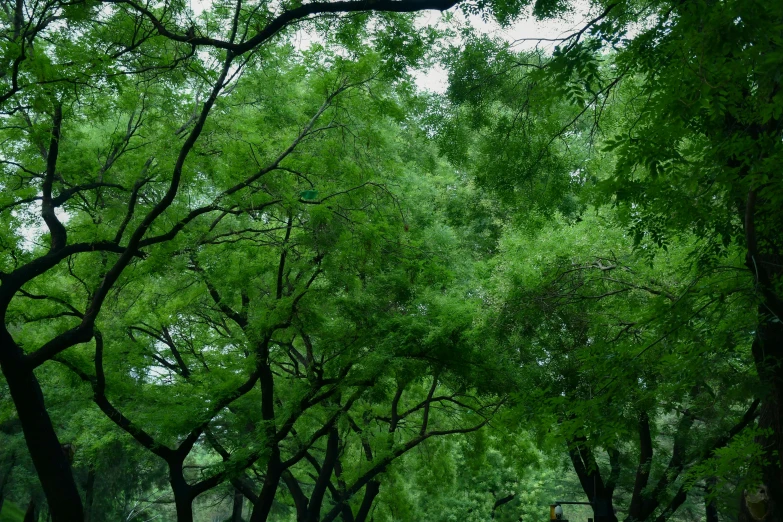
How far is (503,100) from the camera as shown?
8.17 meters

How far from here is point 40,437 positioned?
884 cm

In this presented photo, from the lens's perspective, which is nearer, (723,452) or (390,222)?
(723,452)

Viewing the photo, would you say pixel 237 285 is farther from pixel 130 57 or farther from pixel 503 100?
pixel 503 100

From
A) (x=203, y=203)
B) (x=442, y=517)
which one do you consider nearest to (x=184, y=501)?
→ (x=203, y=203)

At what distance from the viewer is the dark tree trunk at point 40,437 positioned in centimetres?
878

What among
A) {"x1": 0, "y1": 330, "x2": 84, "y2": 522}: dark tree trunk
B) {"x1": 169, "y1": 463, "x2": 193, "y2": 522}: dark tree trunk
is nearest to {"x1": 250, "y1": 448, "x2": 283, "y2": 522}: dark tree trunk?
{"x1": 169, "y1": 463, "x2": 193, "y2": 522}: dark tree trunk

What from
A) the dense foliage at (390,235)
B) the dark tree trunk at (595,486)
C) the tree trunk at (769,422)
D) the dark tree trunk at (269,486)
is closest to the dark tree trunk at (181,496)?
the dense foliage at (390,235)

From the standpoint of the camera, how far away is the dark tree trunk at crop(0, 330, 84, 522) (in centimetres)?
878

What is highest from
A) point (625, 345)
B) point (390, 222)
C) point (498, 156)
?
point (390, 222)

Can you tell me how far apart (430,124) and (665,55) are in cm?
397

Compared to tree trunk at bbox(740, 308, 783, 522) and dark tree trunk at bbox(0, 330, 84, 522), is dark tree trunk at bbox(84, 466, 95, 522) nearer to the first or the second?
dark tree trunk at bbox(0, 330, 84, 522)

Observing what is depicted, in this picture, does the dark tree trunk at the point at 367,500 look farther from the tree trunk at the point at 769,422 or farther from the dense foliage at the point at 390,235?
the tree trunk at the point at 769,422

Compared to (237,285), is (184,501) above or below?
below

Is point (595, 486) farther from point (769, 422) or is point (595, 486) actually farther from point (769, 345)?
point (769, 345)
